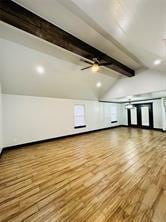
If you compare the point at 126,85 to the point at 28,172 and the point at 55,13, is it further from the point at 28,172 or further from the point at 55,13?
the point at 28,172

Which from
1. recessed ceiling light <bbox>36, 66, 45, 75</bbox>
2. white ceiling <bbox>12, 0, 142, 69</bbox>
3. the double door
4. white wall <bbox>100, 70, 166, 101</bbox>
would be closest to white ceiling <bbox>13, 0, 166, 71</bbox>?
white ceiling <bbox>12, 0, 142, 69</bbox>

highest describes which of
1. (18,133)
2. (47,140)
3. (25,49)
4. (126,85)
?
(25,49)

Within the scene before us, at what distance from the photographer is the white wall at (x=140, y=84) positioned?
542cm

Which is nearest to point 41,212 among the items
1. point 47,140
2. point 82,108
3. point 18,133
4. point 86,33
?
point 86,33

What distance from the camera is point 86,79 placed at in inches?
235

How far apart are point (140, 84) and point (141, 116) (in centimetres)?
396

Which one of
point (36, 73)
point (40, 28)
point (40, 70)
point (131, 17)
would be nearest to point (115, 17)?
point (131, 17)

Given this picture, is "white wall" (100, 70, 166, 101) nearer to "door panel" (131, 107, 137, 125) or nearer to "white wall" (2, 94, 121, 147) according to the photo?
"white wall" (2, 94, 121, 147)

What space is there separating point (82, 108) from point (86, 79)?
2.36 m

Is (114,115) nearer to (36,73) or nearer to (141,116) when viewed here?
(141,116)

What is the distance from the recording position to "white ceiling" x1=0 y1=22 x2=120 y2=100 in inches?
131

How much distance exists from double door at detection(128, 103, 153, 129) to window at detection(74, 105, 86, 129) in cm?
454

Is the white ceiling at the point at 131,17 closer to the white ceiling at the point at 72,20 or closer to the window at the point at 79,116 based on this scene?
the white ceiling at the point at 72,20

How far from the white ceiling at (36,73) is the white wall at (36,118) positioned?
385 millimetres
